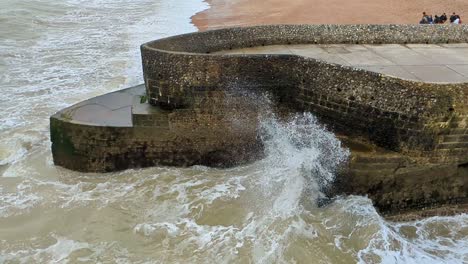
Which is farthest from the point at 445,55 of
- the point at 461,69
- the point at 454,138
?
the point at 454,138

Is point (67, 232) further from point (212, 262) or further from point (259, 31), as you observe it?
point (259, 31)

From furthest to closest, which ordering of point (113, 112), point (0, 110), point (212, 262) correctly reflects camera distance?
1. point (0, 110)
2. point (113, 112)
3. point (212, 262)

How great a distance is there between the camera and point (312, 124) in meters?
8.31

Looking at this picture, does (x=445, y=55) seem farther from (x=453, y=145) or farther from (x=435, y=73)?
(x=453, y=145)

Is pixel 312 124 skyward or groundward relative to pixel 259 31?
groundward

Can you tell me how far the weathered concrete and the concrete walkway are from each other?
0.40 meters

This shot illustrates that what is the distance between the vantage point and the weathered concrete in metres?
7.46

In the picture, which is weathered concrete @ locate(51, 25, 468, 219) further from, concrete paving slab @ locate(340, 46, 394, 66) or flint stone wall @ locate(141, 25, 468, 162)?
concrete paving slab @ locate(340, 46, 394, 66)

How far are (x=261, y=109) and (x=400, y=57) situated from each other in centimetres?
352

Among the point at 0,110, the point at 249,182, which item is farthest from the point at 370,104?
the point at 0,110

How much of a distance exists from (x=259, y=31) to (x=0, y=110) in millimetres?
7543

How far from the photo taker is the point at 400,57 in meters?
9.81

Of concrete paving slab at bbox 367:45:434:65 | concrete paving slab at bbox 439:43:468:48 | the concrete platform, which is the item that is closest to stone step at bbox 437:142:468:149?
concrete paving slab at bbox 367:45:434:65

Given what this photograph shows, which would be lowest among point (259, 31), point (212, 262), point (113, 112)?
point (212, 262)
